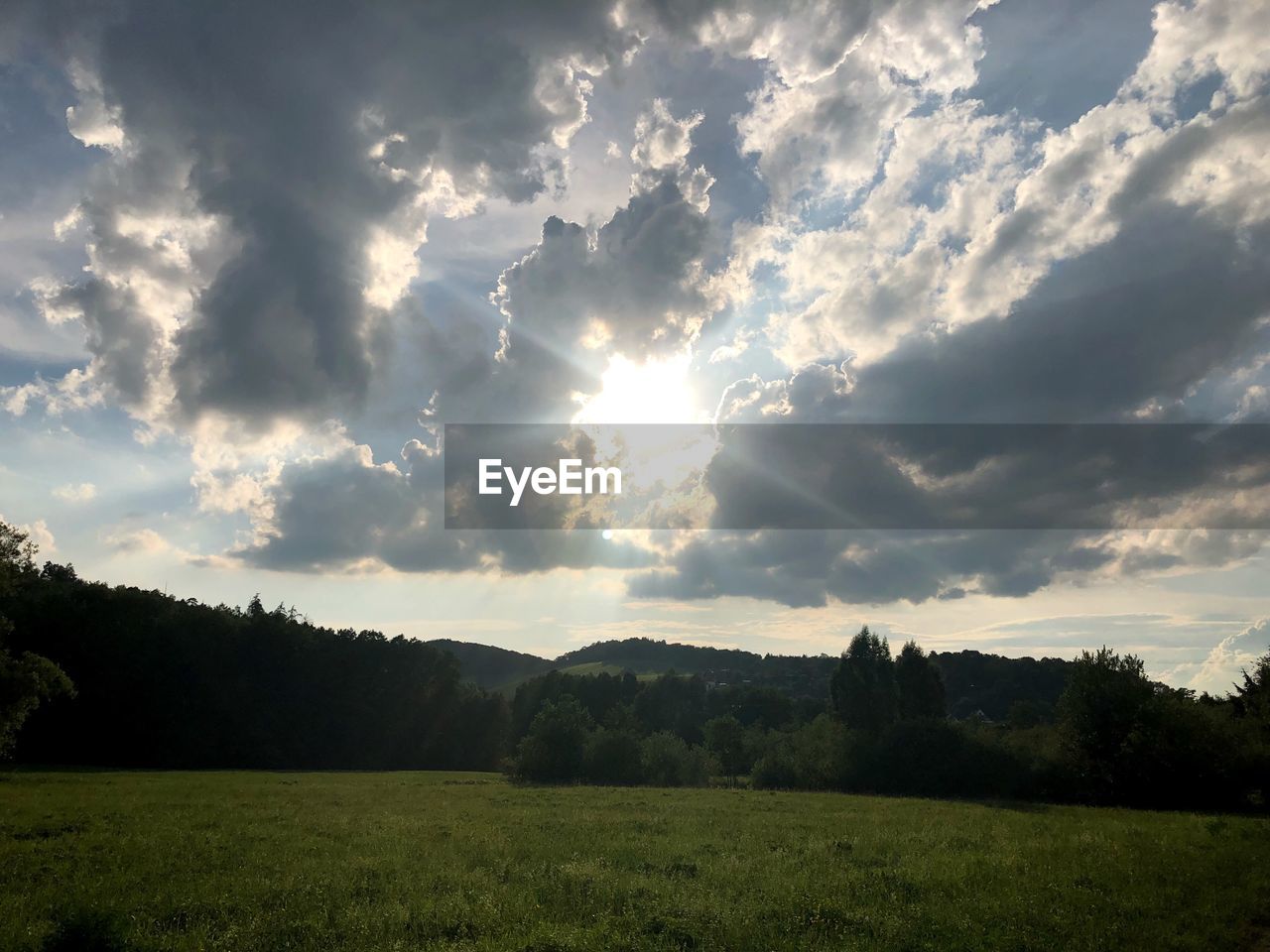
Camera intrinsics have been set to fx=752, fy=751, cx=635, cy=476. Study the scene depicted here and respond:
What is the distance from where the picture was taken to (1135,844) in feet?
80.2

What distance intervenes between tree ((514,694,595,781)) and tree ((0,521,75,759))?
39295mm

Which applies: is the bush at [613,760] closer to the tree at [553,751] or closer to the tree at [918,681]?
the tree at [553,751]

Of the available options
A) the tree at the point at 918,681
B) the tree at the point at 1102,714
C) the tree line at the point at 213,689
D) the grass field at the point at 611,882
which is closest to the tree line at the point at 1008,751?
the tree at the point at 1102,714

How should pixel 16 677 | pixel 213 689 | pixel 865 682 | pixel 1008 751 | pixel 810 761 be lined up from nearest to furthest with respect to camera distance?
pixel 16 677 < pixel 1008 751 < pixel 810 761 < pixel 213 689 < pixel 865 682

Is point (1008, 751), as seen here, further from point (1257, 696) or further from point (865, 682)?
point (865, 682)

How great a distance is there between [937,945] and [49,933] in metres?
16.7

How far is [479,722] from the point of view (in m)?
127

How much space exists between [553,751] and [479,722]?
57.1m

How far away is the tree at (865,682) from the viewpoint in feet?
370

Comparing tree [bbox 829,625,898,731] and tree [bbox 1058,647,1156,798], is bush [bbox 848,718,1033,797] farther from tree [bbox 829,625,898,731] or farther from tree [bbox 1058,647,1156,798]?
tree [bbox 829,625,898,731]

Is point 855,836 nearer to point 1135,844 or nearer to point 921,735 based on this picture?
point 1135,844

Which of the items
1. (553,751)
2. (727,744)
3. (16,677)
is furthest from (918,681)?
(16,677)

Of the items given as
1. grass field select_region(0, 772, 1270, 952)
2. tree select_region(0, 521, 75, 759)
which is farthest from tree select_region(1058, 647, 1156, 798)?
tree select_region(0, 521, 75, 759)

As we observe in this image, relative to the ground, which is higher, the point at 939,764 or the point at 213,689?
the point at 213,689
